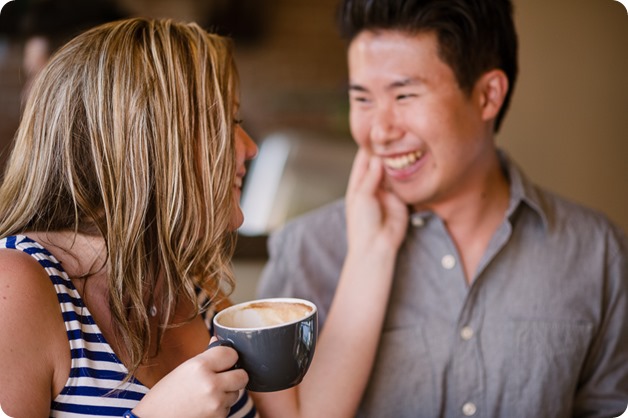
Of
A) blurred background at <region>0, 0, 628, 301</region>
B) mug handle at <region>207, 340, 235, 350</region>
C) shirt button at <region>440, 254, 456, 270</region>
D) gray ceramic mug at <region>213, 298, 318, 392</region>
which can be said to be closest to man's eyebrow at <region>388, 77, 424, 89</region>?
shirt button at <region>440, 254, 456, 270</region>

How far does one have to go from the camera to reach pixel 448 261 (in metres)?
1.51

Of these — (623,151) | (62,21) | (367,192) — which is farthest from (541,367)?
(62,21)

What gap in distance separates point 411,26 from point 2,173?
34.8 inches

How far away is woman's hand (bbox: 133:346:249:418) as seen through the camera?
32.4 inches

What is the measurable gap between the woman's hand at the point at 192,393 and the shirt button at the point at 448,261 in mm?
778

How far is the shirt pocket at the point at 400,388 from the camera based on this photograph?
143cm

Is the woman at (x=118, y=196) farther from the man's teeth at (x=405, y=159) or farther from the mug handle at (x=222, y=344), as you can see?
the man's teeth at (x=405, y=159)

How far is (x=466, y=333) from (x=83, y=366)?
2.80 ft

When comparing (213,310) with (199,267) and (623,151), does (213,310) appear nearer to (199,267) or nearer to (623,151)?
(199,267)

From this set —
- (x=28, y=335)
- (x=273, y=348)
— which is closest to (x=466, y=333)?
(x=273, y=348)

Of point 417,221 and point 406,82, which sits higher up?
point 406,82

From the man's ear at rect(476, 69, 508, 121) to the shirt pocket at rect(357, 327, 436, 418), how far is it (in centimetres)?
58

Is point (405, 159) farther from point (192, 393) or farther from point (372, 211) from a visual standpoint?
point (192, 393)

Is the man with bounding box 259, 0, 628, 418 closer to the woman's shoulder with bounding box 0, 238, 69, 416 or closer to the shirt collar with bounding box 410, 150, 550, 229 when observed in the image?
the shirt collar with bounding box 410, 150, 550, 229
